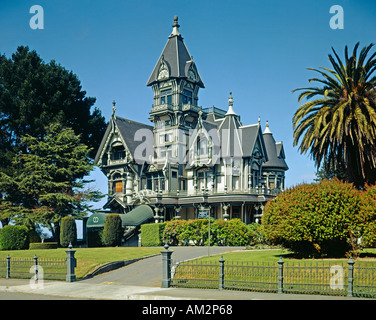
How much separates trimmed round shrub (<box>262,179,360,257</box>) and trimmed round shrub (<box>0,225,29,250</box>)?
81.8ft

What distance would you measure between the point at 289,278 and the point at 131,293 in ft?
21.7

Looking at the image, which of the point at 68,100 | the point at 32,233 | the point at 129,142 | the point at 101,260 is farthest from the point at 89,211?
the point at 101,260

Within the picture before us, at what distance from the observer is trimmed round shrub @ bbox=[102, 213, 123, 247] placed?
4238cm

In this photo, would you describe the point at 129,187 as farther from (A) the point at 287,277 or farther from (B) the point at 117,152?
(A) the point at 287,277

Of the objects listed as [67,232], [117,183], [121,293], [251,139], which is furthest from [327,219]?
[117,183]

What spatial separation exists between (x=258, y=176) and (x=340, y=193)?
27.0 metres

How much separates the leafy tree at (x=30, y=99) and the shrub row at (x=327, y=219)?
32.7m

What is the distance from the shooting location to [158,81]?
179 ft

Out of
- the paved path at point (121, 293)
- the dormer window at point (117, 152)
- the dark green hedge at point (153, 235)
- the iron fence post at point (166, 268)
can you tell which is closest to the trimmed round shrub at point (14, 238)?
the dark green hedge at point (153, 235)

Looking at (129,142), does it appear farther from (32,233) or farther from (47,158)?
(32,233)

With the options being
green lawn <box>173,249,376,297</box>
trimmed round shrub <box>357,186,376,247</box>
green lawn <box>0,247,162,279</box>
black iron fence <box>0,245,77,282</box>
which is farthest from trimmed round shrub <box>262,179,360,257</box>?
black iron fence <box>0,245,77,282</box>

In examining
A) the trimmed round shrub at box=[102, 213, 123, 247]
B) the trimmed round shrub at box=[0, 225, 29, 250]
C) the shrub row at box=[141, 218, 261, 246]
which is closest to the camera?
the shrub row at box=[141, 218, 261, 246]

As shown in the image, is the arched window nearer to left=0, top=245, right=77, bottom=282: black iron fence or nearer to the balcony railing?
the balcony railing

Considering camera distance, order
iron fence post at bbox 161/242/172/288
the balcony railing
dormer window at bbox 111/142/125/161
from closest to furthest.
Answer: iron fence post at bbox 161/242/172/288 → the balcony railing → dormer window at bbox 111/142/125/161
